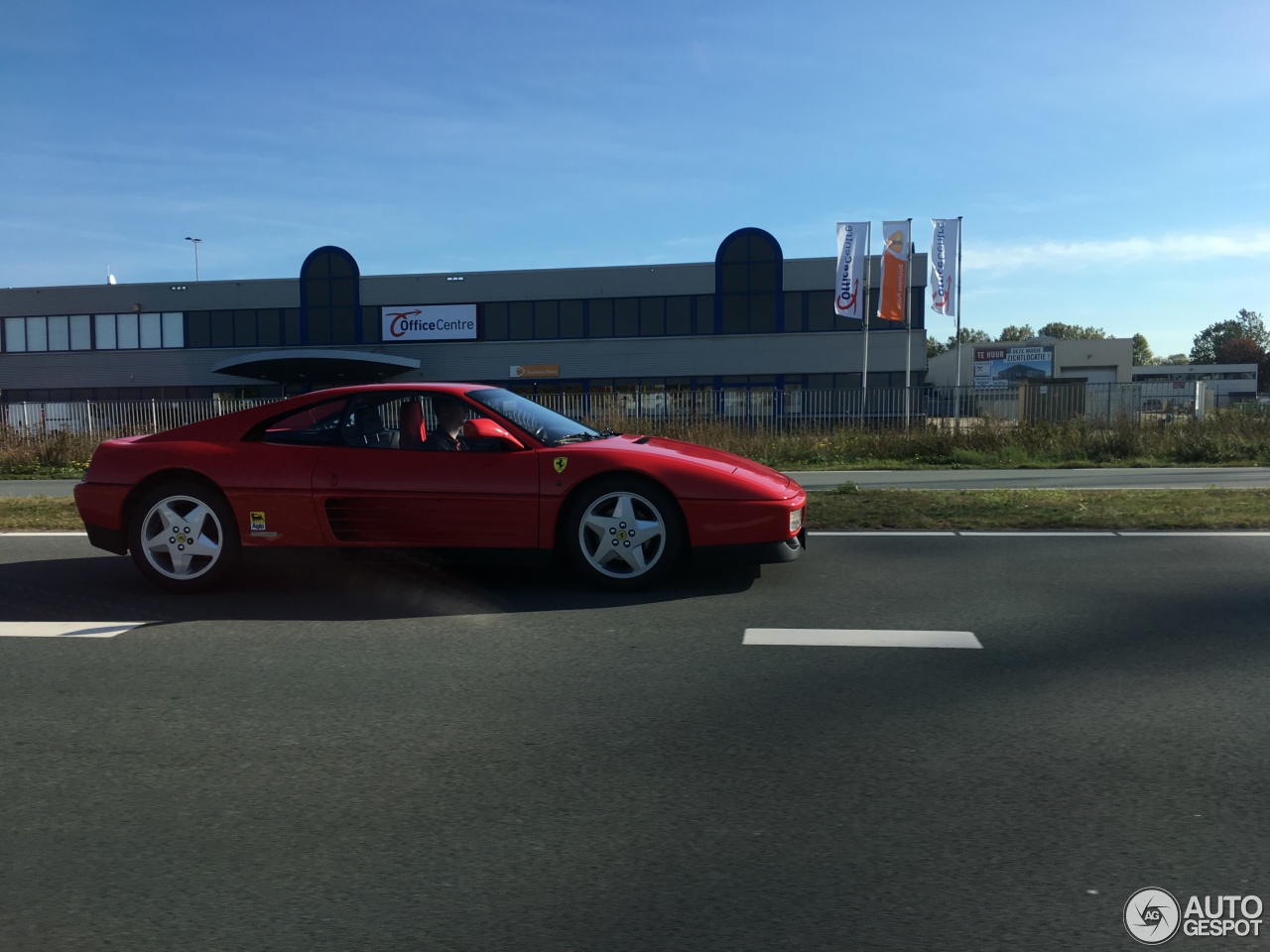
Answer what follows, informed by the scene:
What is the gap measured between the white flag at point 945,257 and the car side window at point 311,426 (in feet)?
99.0

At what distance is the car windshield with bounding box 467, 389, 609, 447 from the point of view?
22.2 feet

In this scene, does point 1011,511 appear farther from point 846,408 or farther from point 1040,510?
point 846,408

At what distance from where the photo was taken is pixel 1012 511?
9836 mm

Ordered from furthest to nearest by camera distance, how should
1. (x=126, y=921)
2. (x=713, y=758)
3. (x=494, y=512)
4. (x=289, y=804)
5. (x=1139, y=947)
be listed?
1. (x=494, y=512)
2. (x=713, y=758)
3. (x=289, y=804)
4. (x=126, y=921)
5. (x=1139, y=947)

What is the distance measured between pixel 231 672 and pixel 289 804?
5.62ft

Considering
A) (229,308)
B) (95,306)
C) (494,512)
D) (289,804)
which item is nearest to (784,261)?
(229,308)

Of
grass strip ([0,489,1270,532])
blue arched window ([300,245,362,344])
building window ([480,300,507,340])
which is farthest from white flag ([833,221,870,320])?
blue arched window ([300,245,362,344])

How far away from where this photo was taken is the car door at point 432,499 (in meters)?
6.40

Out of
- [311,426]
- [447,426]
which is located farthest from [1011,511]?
[311,426]

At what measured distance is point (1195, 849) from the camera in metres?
2.88

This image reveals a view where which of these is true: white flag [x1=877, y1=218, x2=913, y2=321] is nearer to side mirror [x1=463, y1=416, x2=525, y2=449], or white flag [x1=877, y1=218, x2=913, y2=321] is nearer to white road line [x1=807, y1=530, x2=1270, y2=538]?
white road line [x1=807, y1=530, x2=1270, y2=538]

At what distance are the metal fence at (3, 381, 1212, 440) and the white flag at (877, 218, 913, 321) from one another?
10.5 metres

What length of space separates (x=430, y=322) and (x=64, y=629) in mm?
45307

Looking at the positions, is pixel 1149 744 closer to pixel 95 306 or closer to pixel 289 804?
pixel 289 804
